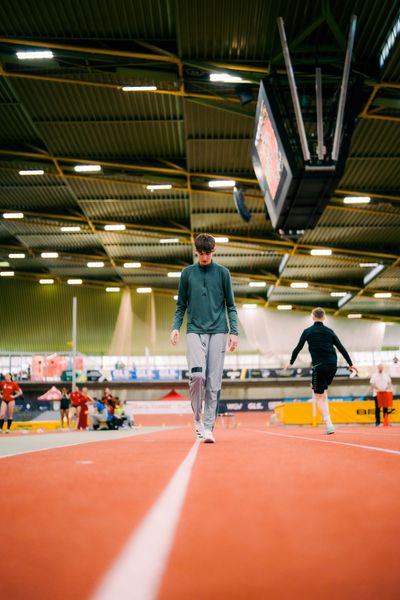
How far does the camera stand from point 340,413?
25.4 m

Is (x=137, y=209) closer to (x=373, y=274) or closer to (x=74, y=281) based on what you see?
(x=373, y=274)

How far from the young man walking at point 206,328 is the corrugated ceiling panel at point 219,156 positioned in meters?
15.5

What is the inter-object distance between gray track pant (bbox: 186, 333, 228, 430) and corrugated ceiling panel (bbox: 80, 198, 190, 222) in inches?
850

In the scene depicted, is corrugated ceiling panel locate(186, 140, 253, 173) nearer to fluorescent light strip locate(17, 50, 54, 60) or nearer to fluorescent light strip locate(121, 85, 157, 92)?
fluorescent light strip locate(121, 85, 157, 92)

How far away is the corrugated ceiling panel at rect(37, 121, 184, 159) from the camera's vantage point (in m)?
20.2

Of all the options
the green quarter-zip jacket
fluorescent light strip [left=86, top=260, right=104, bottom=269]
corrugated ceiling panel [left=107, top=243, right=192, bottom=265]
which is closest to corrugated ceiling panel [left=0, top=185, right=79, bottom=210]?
corrugated ceiling panel [left=107, top=243, right=192, bottom=265]

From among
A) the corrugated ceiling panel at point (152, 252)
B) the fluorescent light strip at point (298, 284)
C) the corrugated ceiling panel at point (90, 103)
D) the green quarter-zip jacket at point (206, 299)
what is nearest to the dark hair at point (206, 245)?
the green quarter-zip jacket at point (206, 299)

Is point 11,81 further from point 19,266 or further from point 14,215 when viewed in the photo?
point 19,266

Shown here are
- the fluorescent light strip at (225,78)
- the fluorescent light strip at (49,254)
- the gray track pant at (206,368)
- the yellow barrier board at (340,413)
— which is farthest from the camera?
the fluorescent light strip at (49,254)

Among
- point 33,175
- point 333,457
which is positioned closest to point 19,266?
point 33,175

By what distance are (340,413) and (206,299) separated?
20883 millimetres

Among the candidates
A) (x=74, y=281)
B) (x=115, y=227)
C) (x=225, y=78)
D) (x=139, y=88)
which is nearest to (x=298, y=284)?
(x=115, y=227)

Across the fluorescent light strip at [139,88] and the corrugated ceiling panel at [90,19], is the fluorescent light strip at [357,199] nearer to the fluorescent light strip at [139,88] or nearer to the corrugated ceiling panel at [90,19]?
the fluorescent light strip at [139,88]

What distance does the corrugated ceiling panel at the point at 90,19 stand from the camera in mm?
14125
